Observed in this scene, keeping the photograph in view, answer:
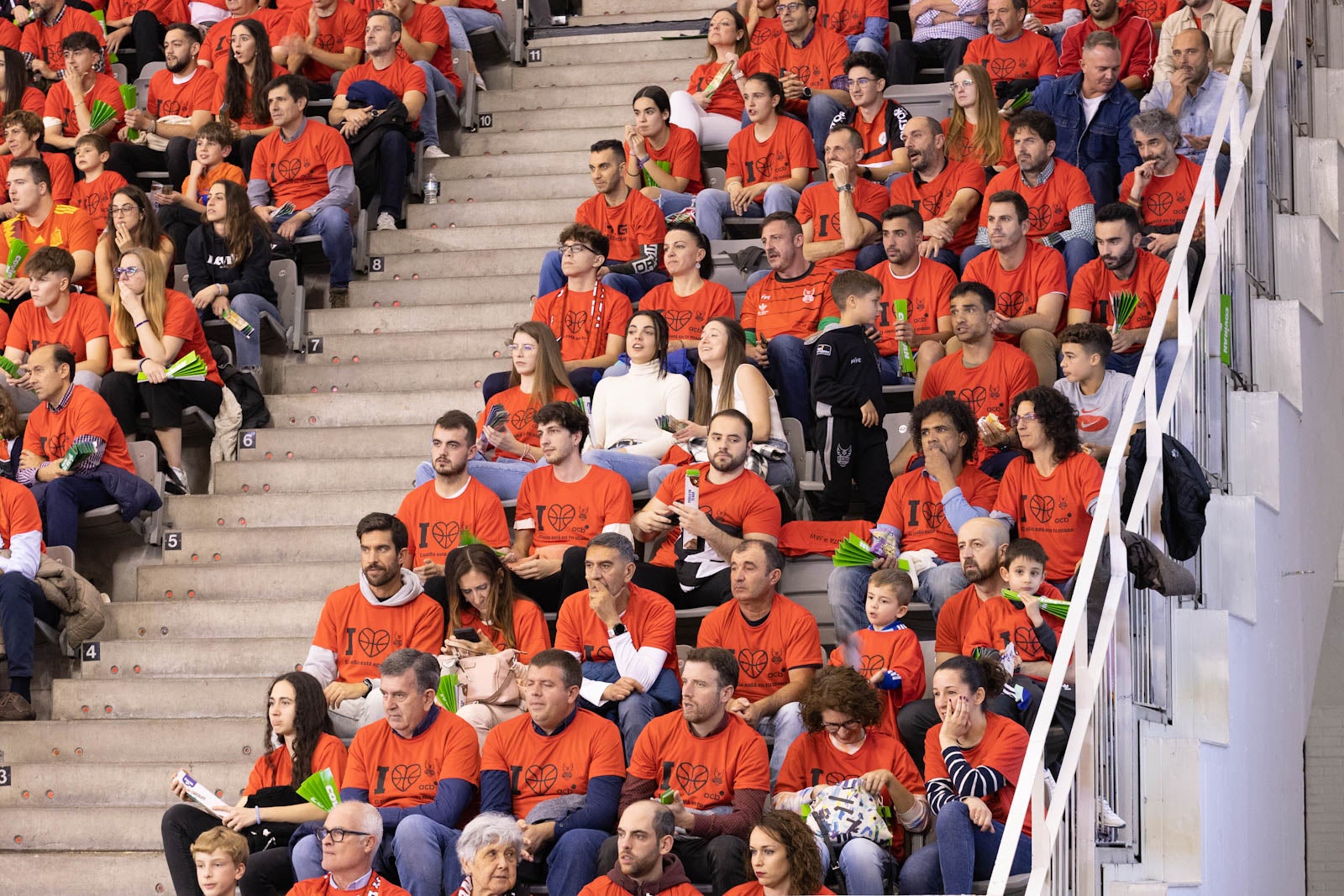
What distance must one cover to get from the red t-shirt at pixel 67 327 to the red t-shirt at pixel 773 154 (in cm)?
279

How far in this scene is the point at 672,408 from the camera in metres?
6.73

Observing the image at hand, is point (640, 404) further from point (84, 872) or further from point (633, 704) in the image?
point (84, 872)

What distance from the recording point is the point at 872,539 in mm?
5996

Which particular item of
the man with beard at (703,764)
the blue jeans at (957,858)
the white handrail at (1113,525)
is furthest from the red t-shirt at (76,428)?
the white handrail at (1113,525)

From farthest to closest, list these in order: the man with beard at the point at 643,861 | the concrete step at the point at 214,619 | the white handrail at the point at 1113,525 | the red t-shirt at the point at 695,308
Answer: the red t-shirt at the point at 695,308, the concrete step at the point at 214,619, the man with beard at the point at 643,861, the white handrail at the point at 1113,525

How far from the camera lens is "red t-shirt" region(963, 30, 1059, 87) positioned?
331 inches

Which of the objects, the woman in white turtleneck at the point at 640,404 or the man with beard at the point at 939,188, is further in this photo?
the man with beard at the point at 939,188

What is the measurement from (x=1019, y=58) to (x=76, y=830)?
206 inches

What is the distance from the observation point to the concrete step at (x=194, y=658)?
6.57 metres

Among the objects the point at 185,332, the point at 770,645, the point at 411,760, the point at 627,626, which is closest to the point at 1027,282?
the point at 770,645

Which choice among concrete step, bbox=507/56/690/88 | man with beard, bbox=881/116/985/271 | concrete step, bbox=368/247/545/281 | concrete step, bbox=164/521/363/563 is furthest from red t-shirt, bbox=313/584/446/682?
concrete step, bbox=507/56/690/88

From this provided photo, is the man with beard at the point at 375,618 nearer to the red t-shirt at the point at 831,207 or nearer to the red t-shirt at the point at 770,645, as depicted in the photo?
the red t-shirt at the point at 770,645

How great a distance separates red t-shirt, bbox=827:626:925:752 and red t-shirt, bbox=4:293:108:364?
368 centimetres

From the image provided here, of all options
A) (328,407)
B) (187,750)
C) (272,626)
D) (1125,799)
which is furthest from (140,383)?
(1125,799)
